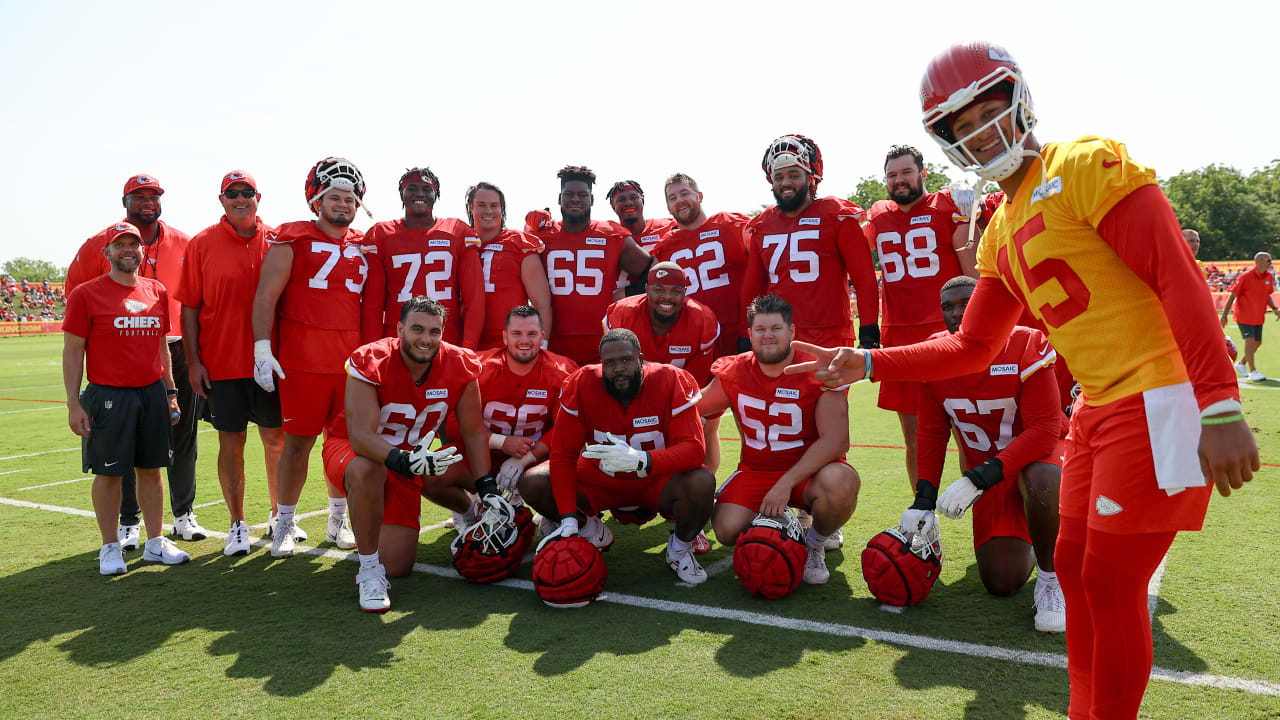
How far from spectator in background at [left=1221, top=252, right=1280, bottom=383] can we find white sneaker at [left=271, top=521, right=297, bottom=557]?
13724mm

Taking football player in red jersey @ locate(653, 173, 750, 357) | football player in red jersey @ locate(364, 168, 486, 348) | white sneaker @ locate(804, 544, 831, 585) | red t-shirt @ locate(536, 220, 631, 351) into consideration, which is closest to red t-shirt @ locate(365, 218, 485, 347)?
football player in red jersey @ locate(364, 168, 486, 348)

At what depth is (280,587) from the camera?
475cm

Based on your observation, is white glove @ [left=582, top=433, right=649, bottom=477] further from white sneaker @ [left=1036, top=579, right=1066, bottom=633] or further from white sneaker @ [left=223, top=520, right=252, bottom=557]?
white sneaker @ [left=223, top=520, right=252, bottom=557]

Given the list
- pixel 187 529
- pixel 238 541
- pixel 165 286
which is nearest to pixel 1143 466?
pixel 238 541

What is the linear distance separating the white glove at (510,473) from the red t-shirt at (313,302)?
1.27 metres

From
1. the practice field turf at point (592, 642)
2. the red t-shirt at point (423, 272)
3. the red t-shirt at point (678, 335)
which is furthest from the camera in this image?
the red t-shirt at point (423, 272)

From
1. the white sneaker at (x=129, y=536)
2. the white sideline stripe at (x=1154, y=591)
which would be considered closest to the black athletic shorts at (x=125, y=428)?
the white sneaker at (x=129, y=536)

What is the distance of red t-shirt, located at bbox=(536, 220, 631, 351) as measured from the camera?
6.20 m

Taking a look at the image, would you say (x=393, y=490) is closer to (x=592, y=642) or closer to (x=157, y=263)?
(x=592, y=642)

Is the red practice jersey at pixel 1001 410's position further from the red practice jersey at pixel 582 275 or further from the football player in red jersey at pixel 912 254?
the red practice jersey at pixel 582 275

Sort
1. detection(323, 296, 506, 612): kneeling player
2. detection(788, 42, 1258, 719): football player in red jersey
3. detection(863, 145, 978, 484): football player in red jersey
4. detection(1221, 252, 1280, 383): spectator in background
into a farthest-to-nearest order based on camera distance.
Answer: detection(1221, 252, 1280, 383): spectator in background, detection(863, 145, 978, 484): football player in red jersey, detection(323, 296, 506, 612): kneeling player, detection(788, 42, 1258, 719): football player in red jersey

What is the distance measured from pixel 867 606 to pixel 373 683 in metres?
2.32

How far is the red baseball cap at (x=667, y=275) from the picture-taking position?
18.4 ft

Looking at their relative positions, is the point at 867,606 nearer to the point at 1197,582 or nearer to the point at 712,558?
the point at 712,558
